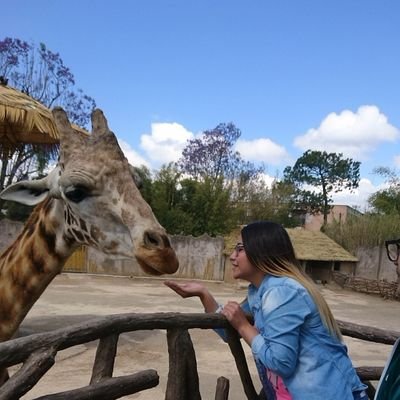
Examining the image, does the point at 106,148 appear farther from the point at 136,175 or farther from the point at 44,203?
the point at 44,203

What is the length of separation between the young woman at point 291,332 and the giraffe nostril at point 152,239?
402mm

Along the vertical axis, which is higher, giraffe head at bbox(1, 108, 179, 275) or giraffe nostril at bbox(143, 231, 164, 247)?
giraffe head at bbox(1, 108, 179, 275)

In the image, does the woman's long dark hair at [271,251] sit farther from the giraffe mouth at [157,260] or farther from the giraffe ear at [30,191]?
the giraffe ear at [30,191]

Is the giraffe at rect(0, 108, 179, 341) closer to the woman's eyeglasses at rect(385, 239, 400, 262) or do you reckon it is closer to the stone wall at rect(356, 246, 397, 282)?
the woman's eyeglasses at rect(385, 239, 400, 262)

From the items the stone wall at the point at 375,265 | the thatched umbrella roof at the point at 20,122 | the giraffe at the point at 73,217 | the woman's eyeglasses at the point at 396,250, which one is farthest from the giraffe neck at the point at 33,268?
the stone wall at the point at 375,265

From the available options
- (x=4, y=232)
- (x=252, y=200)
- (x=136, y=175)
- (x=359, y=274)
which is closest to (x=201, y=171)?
(x=252, y=200)

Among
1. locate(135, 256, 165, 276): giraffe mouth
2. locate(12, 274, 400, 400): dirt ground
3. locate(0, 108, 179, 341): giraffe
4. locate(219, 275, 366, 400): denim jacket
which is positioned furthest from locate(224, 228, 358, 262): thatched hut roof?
locate(219, 275, 366, 400): denim jacket

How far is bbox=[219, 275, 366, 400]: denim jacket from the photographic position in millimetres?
1828

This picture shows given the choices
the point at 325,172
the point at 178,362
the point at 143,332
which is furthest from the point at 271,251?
the point at 325,172

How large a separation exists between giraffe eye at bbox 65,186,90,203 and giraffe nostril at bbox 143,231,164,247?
44 centimetres

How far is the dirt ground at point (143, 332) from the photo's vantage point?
5892mm

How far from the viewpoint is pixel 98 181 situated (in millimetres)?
2518

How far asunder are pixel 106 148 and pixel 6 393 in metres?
A: 1.48

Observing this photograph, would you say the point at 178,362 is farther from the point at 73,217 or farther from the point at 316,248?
the point at 316,248
